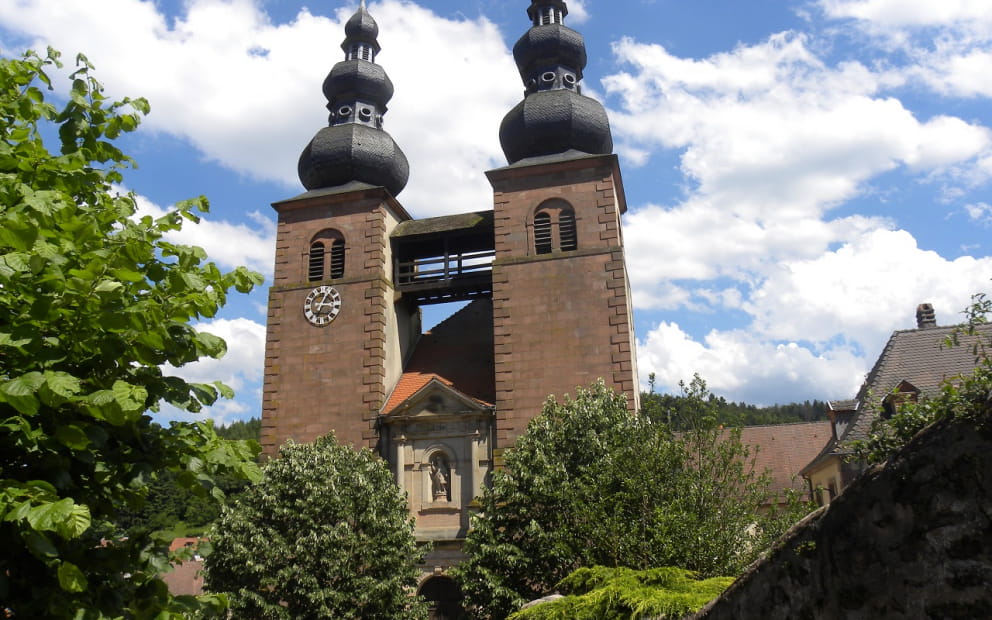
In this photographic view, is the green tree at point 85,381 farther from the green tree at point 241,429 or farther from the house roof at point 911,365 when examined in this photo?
the green tree at point 241,429

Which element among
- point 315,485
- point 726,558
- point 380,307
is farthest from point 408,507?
point 726,558

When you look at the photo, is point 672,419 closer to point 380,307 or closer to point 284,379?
point 380,307

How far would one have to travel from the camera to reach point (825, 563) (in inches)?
203

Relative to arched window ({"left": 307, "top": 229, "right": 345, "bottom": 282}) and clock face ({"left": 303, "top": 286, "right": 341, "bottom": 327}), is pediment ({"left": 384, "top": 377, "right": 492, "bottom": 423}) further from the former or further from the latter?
arched window ({"left": 307, "top": 229, "right": 345, "bottom": 282})

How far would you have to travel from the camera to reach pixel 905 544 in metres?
4.78

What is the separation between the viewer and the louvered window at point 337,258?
2797 centimetres

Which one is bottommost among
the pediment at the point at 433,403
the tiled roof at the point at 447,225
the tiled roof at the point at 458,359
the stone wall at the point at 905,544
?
the stone wall at the point at 905,544

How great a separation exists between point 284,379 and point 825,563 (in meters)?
23.2

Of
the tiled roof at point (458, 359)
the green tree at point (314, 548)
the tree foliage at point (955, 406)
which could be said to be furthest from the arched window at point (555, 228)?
the tree foliage at point (955, 406)

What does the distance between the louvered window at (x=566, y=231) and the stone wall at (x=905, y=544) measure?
2074cm

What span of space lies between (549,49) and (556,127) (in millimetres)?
4137

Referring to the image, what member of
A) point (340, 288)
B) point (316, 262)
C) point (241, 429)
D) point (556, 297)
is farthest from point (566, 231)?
point (241, 429)

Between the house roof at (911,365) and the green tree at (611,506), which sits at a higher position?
the house roof at (911,365)

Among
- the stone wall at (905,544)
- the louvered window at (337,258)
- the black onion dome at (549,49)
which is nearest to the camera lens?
the stone wall at (905,544)
